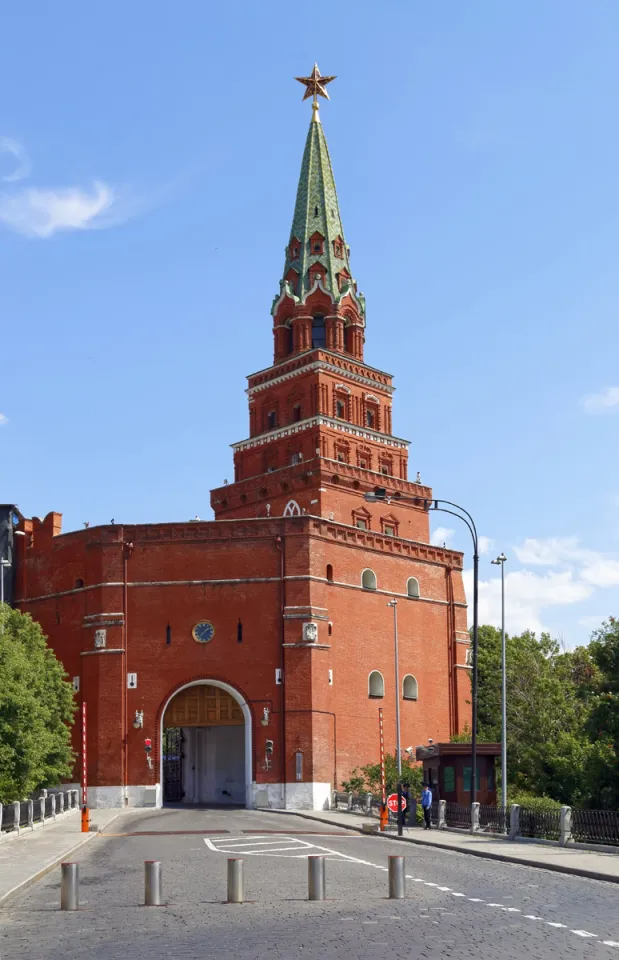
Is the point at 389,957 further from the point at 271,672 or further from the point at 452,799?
the point at 271,672

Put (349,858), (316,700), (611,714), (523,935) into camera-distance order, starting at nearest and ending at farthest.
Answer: (523,935)
(349,858)
(611,714)
(316,700)

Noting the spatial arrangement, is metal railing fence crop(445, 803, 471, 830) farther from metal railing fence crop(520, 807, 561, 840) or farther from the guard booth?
metal railing fence crop(520, 807, 561, 840)

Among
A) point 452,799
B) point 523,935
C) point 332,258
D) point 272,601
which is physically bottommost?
point 452,799

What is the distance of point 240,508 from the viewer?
69375mm

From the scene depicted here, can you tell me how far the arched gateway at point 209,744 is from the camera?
5834 centimetres

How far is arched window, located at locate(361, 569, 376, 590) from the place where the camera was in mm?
62106

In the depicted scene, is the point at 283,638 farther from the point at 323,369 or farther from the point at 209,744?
the point at 323,369

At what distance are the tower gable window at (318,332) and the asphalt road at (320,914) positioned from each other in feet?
154

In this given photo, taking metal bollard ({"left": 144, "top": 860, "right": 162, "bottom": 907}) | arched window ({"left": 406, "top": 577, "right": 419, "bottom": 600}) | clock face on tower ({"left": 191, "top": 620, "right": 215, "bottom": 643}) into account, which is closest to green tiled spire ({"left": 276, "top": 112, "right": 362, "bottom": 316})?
arched window ({"left": 406, "top": 577, "right": 419, "bottom": 600})

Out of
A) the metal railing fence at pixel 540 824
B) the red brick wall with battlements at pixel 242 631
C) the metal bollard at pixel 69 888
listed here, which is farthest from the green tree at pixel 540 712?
the metal bollard at pixel 69 888

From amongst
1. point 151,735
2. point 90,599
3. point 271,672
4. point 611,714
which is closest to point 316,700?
point 271,672

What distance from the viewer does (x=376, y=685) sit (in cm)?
6091

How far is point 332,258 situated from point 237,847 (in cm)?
4768

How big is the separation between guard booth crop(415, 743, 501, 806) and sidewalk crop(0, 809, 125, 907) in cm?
1168
